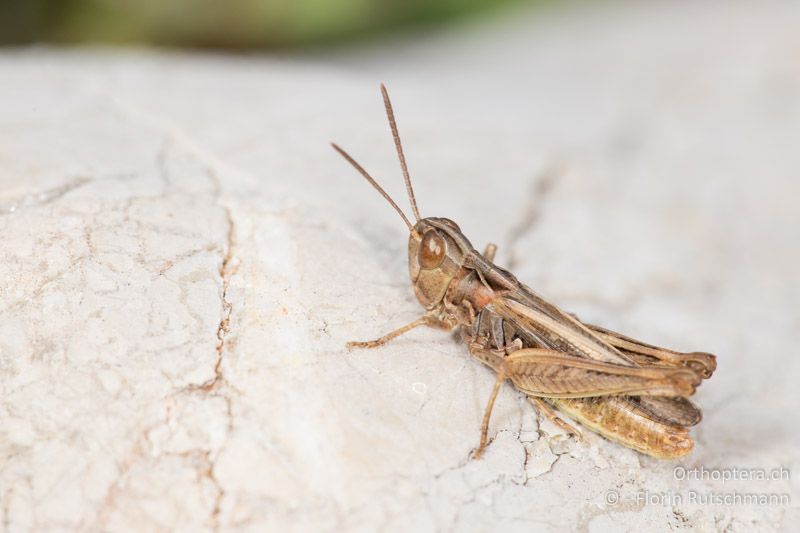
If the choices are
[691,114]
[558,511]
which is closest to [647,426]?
[558,511]

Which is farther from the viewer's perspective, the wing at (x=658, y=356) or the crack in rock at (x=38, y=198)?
the crack in rock at (x=38, y=198)

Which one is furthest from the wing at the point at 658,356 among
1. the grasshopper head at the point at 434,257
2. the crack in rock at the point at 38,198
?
the crack in rock at the point at 38,198

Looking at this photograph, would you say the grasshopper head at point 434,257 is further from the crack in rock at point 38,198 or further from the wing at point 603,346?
the crack in rock at point 38,198

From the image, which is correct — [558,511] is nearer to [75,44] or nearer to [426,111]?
[426,111]

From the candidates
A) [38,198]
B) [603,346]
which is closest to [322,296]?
[603,346]

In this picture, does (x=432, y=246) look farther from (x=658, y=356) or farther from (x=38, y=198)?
(x=38, y=198)

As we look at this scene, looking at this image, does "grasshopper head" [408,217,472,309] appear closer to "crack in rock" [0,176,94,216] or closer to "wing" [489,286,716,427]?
"wing" [489,286,716,427]
